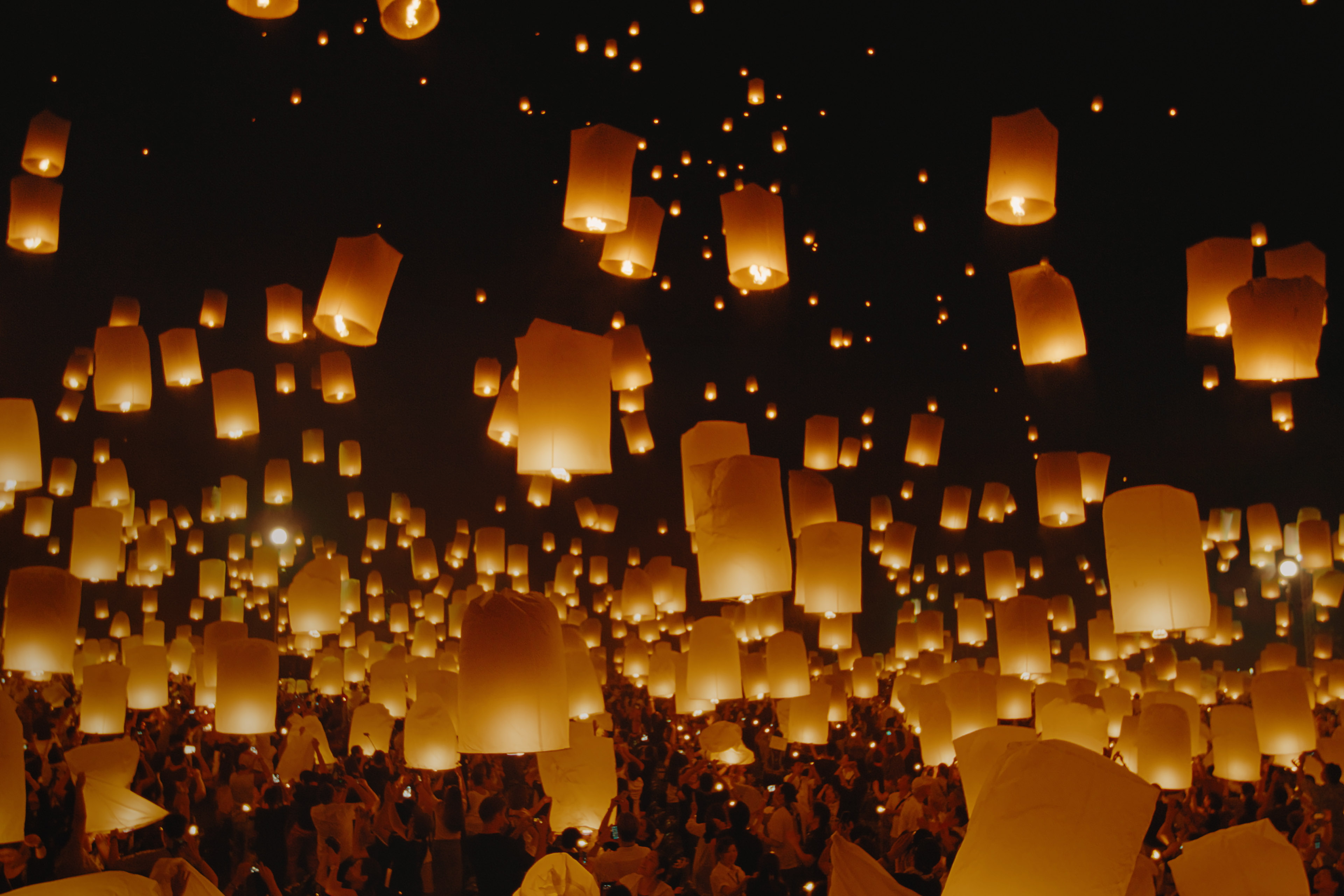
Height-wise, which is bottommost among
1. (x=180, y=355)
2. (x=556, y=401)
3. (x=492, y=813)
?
(x=492, y=813)

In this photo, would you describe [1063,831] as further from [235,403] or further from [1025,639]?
[235,403]

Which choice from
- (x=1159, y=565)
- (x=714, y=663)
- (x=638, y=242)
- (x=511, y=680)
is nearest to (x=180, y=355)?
(x=638, y=242)

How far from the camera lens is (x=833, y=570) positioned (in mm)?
5926

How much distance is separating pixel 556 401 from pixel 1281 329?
3448 mm

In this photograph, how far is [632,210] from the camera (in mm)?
5777

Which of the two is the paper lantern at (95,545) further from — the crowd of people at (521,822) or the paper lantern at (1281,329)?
the paper lantern at (1281,329)

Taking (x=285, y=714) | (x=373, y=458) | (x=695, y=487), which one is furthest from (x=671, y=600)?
(x=695, y=487)

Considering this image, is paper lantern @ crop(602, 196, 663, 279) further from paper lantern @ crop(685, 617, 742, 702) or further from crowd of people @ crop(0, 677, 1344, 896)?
crowd of people @ crop(0, 677, 1344, 896)

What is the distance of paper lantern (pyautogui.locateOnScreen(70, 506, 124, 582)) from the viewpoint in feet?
23.5

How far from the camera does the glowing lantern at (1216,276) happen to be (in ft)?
18.3

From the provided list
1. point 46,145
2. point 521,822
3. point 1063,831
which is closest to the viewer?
point 1063,831

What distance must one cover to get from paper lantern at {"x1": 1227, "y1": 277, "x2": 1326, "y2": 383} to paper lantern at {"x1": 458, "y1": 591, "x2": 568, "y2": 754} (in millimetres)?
Answer: 3480

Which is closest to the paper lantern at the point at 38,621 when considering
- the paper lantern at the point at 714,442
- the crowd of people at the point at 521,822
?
the crowd of people at the point at 521,822

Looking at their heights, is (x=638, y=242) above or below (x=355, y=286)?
above
